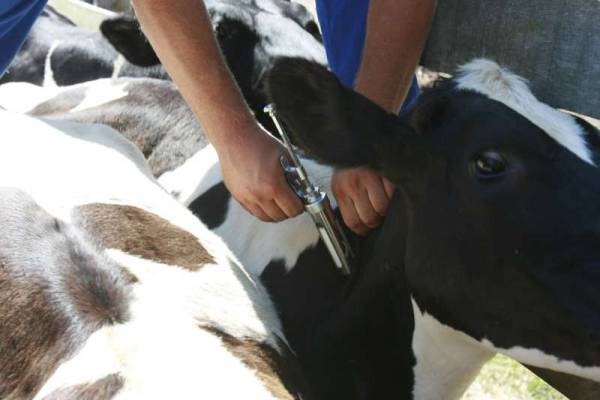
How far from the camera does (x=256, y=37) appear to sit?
3.71m

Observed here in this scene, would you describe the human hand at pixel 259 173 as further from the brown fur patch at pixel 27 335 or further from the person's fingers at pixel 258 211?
the brown fur patch at pixel 27 335

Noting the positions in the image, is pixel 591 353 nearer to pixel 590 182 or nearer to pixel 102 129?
pixel 590 182

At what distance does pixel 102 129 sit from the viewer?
9.70ft

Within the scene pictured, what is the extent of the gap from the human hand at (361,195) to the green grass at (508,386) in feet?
5.28

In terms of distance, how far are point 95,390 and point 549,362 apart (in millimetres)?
913

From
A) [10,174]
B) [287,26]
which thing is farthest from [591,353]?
[287,26]

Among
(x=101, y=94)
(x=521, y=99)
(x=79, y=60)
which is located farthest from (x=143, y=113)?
(x=79, y=60)

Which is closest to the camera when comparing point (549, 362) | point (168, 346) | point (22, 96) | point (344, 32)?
point (168, 346)

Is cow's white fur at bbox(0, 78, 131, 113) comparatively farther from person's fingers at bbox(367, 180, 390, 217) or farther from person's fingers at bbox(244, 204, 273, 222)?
person's fingers at bbox(367, 180, 390, 217)

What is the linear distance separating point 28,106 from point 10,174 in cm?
187

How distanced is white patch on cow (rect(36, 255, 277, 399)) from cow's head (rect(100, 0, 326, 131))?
155cm

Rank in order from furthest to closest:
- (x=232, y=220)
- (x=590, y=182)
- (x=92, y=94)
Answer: (x=92, y=94), (x=232, y=220), (x=590, y=182)

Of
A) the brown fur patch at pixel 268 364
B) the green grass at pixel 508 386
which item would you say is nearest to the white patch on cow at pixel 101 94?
the brown fur patch at pixel 268 364

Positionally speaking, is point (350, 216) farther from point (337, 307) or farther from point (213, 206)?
point (213, 206)
